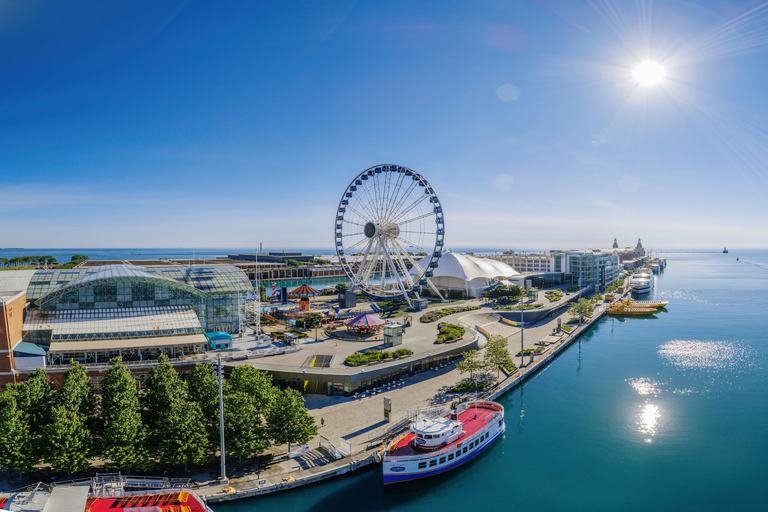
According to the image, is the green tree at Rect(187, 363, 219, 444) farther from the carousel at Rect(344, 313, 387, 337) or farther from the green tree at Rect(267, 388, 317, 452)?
the carousel at Rect(344, 313, 387, 337)

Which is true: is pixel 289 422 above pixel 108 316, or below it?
below

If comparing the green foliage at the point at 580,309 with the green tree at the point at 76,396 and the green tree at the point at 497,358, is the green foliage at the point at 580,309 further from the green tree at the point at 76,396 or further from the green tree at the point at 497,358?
the green tree at the point at 76,396

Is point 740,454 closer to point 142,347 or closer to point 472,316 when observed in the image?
point 472,316

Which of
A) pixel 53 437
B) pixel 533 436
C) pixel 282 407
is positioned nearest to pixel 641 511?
pixel 533 436

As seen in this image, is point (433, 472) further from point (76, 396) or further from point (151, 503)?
point (76, 396)

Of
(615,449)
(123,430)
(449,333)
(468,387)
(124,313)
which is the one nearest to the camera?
(123,430)

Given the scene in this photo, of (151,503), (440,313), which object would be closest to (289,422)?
(151,503)
